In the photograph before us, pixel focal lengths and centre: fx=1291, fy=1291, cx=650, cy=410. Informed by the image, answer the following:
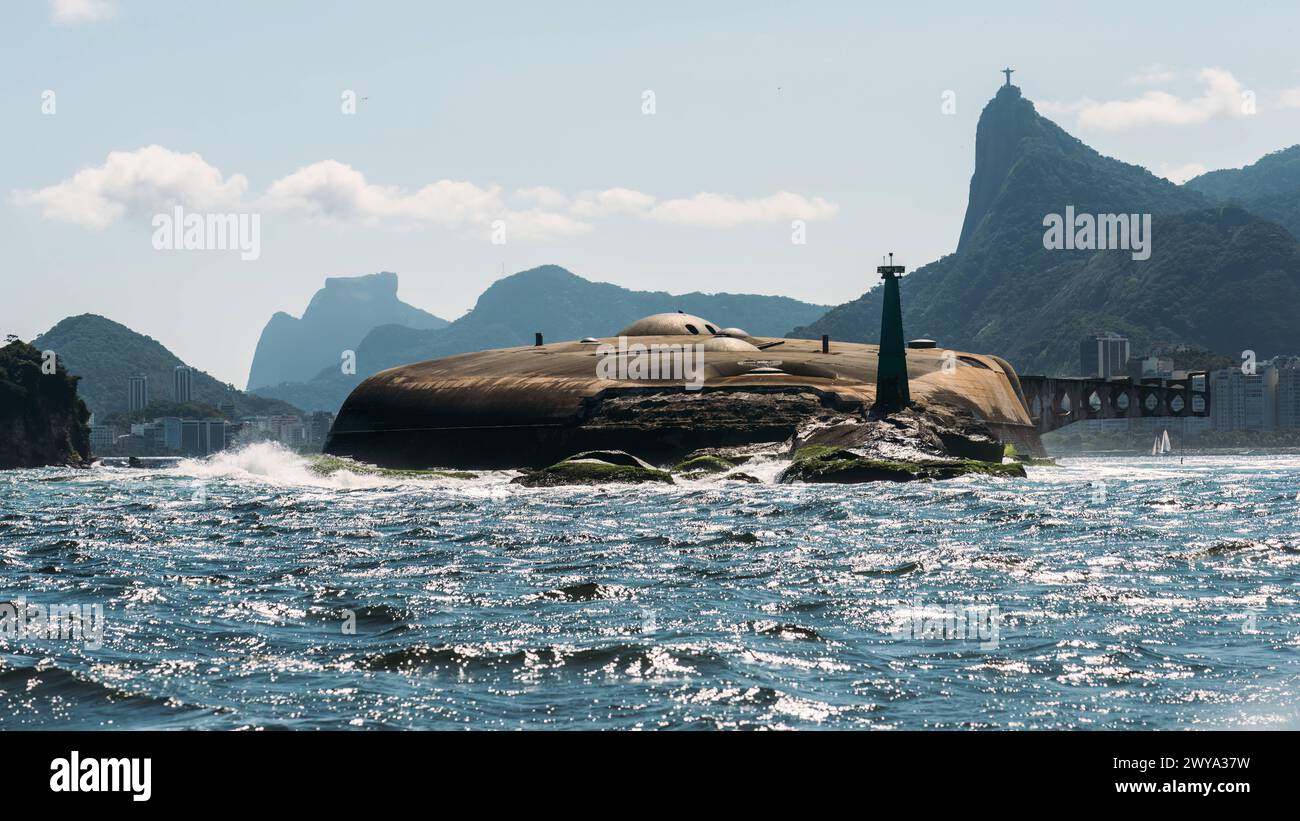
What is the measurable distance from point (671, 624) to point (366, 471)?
2932 inches

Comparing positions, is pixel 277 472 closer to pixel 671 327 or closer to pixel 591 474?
pixel 591 474

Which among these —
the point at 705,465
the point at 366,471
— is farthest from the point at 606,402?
the point at 705,465

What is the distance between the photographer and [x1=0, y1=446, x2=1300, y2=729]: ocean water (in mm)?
12281

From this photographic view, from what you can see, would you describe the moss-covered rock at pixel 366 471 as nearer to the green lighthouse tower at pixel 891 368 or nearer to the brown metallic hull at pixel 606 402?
the brown metallic hull at pixel 606 402

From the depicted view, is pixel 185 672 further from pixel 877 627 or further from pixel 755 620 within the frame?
pixel 877 627

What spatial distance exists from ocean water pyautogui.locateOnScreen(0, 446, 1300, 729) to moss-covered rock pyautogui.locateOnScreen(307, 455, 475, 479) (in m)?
43.7

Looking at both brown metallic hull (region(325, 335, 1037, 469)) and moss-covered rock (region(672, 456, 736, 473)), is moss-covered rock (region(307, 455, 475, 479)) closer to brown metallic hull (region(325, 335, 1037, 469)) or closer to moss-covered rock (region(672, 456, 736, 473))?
brown metallic hull (region(325, 335, 1037, 469))

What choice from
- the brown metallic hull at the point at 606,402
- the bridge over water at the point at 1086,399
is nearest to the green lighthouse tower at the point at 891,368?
the brown metallic hull at the point at 606,402

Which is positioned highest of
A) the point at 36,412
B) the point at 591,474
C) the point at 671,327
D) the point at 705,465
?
the point at 671,327

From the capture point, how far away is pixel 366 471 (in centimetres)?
8900

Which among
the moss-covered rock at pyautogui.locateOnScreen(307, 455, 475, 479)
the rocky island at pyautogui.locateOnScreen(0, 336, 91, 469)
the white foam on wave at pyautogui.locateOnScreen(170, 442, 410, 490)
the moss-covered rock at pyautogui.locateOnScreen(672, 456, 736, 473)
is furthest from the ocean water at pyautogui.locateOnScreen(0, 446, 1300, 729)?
the rocky island at pyautogui.locateOnScreen(0, 336, 91, 469)
